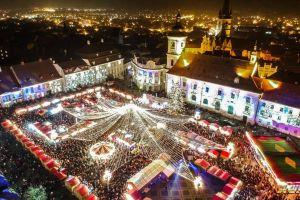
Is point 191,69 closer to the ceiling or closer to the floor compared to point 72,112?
closer to the ceiling

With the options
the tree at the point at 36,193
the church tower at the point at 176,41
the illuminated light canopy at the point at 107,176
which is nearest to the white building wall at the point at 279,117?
the church tower at the point at 176,41

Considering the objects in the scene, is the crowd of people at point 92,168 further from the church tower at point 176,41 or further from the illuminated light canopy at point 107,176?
the church tower at point 176,41

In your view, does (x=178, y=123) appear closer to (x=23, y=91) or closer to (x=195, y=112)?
(x=195, y=112)

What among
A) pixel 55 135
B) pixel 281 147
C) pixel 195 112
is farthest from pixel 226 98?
pixel 55 135

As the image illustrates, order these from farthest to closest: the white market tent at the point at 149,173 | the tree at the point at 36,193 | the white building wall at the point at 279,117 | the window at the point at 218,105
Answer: the window at the point at 218,105, the white building wall at the point at 279,117, the white market tent at the point at 149,173, the tree at the point at 36,193

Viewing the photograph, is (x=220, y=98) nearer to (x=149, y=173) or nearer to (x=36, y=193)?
(x=149, y=173)

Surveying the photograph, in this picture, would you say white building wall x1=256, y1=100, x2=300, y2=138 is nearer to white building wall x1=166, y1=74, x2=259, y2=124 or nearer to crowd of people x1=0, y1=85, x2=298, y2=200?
white building wall x1=166, y1=74, x2=259, y2=124

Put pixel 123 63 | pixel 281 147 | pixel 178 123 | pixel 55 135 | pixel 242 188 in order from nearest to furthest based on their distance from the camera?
pixel 242 188, pixel 281 147, pixel 55 135, pixel 178 123, pixel 123 63
